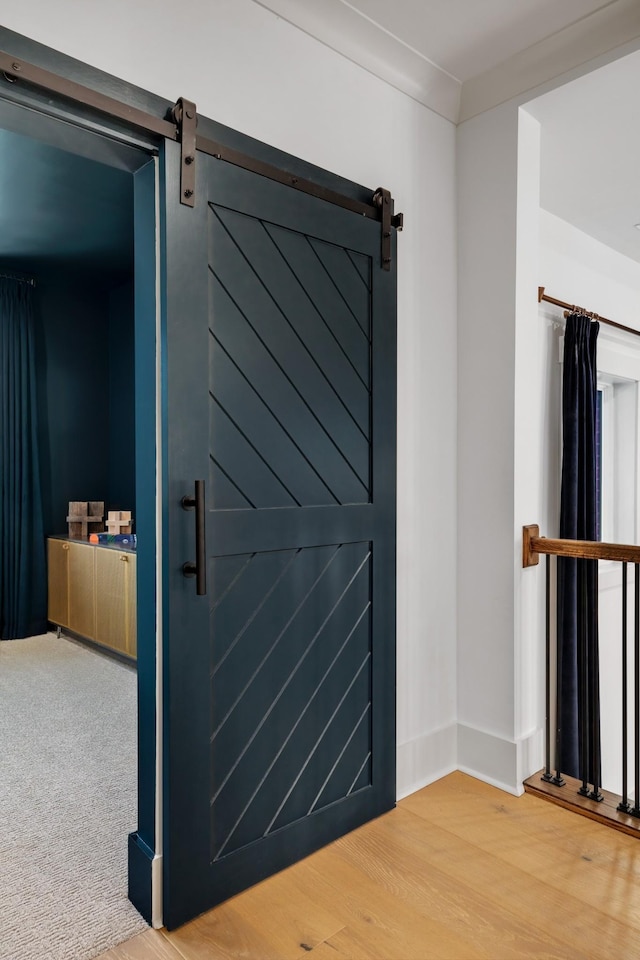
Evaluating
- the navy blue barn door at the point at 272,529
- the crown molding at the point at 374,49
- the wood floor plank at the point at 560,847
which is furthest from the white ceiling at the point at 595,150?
the wood floor plank at the point at 560,847

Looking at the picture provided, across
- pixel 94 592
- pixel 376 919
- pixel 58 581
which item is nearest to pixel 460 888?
pixel 376 919

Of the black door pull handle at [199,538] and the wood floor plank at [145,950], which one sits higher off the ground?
the black door pull handle at [199,538]

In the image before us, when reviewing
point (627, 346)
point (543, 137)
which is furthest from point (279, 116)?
point (627, 346)

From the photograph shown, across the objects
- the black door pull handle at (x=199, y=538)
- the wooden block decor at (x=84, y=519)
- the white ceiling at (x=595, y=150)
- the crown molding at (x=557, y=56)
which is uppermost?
the crown molding at (x=557, y=56)

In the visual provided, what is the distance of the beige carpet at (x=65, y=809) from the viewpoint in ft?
5.48

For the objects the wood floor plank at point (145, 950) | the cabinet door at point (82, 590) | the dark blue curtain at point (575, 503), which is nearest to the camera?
the wood floor plank at point (145, 950)

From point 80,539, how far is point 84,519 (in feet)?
0.80

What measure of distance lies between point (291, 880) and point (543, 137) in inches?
111

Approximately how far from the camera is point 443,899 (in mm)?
1772

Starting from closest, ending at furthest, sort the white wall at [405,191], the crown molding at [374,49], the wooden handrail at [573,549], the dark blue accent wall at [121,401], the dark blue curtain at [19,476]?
the white wall at [405,191] → the crown molding at [374,49] → the wooden handrail at [573,549] → the dark blue curtain at [19,476] → the dark blue accent wall at [121,401]

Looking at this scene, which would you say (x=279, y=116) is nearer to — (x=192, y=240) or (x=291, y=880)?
(x=192, y=240)

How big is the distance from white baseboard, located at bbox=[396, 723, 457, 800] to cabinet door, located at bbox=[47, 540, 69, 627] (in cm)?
310

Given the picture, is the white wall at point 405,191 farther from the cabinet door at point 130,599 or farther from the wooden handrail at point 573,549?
the cabinet door at point 130,599

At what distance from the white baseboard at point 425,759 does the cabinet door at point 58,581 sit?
3099mm
